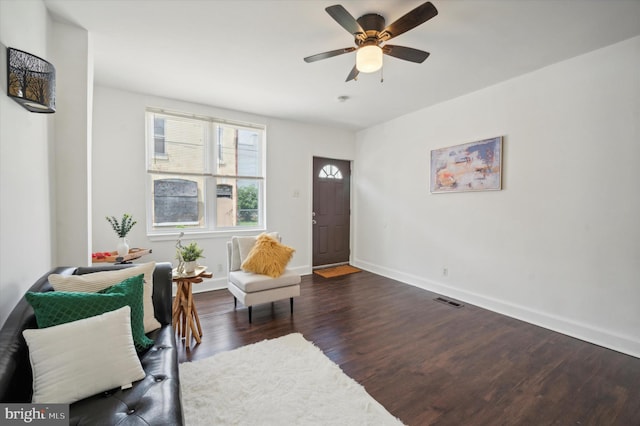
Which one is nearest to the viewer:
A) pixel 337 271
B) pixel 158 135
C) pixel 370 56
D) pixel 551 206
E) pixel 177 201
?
pixel 370 56

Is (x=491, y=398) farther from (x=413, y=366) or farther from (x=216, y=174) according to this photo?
(x=216, y=174)

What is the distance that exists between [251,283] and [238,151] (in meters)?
2.32

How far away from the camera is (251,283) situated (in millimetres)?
2932

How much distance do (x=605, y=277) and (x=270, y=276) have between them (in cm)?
326

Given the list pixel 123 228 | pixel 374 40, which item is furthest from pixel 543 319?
pixel 123 228

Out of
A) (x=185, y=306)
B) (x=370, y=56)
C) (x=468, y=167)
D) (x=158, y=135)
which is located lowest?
(x=185, y=306)

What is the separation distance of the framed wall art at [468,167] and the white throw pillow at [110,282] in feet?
11.8

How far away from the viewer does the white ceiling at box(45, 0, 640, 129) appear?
1997mm

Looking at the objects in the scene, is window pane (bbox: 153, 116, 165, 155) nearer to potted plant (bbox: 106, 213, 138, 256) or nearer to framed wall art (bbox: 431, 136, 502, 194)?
potted plant (bbox: 106, 213, 138, 256)

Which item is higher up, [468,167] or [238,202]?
[468,167]

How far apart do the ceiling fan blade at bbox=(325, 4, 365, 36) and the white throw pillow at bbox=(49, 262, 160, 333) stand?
6.83ft

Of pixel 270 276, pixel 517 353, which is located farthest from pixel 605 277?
pixel 270 276

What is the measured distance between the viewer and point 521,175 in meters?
3.07

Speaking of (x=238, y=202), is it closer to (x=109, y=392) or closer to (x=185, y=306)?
(x=185, y=306)
